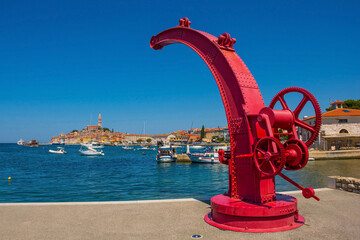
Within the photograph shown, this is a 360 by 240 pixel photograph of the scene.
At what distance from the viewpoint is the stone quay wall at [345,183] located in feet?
33.1

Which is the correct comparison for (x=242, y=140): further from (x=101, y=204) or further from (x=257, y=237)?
(x=101, y=204)

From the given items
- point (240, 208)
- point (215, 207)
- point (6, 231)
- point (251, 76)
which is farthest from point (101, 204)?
point (251, 76)

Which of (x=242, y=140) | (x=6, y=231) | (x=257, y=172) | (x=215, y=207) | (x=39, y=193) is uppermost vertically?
(x=242, y=140)

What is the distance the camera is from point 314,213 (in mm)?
7594

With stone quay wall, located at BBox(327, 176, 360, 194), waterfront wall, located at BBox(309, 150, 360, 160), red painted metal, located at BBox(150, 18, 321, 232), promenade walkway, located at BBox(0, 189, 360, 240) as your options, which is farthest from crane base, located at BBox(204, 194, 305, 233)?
waterfront wall, located at BBox(309, 150, 360, 160)

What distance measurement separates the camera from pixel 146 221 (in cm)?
701

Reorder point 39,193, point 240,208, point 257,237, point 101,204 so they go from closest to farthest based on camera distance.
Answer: point 257,237
point 240,208
point 101,204
point 39,193

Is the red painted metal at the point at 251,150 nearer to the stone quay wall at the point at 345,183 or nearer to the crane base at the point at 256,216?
the crane base at the point at 256,216

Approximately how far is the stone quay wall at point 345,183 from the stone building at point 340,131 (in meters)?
48.4

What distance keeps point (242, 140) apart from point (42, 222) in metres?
4.83

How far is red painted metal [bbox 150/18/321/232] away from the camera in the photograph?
20.3ft

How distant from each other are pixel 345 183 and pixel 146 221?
7146 mm

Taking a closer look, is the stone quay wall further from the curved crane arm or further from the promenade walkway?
the curved crane arm

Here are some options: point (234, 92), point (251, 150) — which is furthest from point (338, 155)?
point (251, 150)
